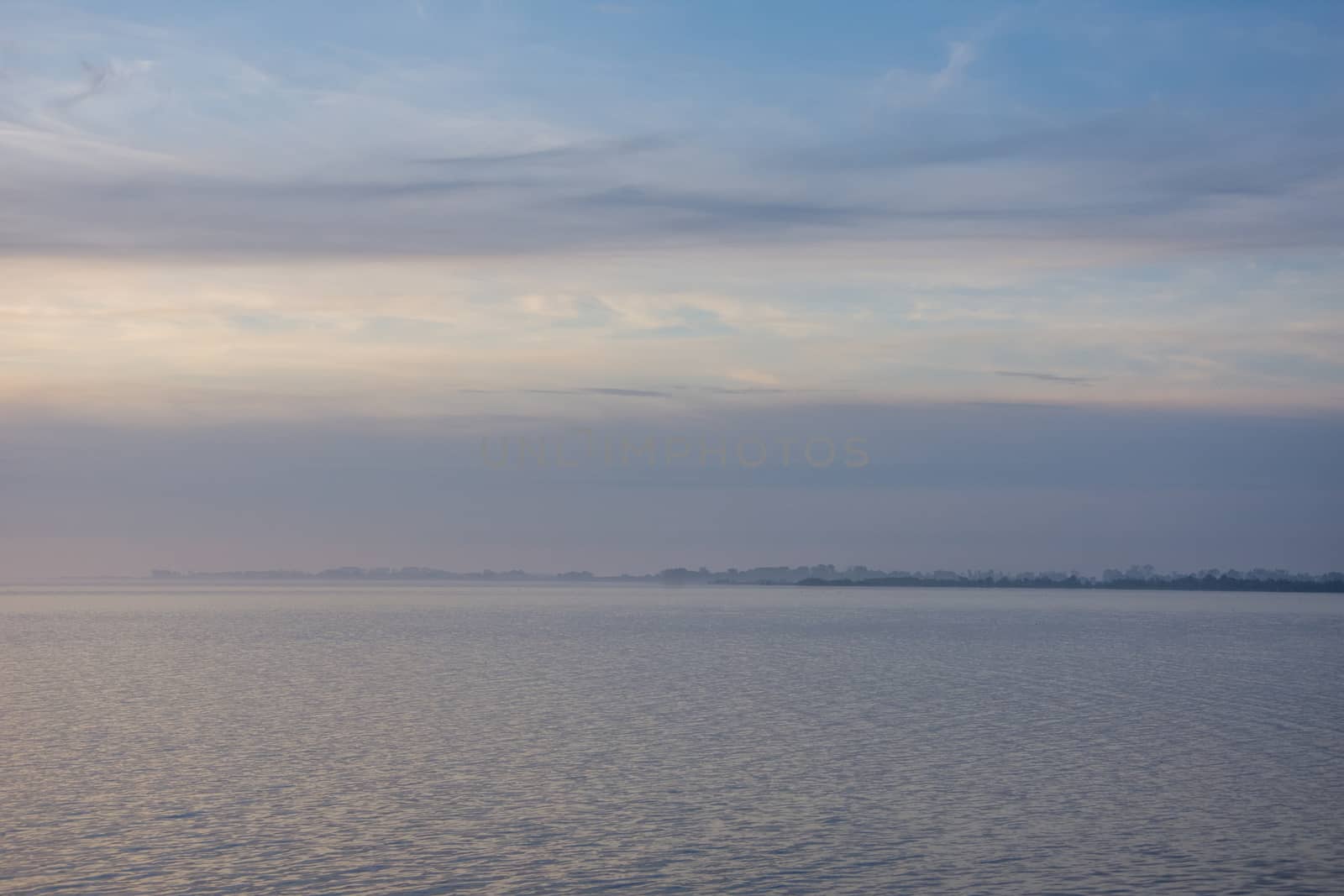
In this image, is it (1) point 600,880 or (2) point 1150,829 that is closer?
(1) point 600,880

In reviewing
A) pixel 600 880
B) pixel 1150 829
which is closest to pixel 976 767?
pixel 1150 829

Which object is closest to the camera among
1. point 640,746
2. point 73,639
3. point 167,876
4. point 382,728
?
point 167,876

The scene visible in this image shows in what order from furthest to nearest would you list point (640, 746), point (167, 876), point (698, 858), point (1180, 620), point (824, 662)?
point (1180, 620), point (824, 662), point (640, 746), point (698, 858), point (167, 876)

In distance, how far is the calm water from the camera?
83.8 ft

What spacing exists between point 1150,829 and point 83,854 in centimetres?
2328

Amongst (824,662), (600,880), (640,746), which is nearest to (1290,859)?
(600,880)

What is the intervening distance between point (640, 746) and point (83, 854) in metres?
19.5

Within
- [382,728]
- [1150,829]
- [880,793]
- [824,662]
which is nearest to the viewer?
[1150,829]

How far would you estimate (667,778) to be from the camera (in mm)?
35844

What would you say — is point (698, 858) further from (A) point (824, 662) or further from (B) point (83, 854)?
(A) point (824, 662)

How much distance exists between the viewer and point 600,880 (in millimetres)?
24672

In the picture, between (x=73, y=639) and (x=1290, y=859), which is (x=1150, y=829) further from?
(x=73, y=639)

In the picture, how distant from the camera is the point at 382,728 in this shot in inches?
1854

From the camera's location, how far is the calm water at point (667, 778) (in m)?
25.5
